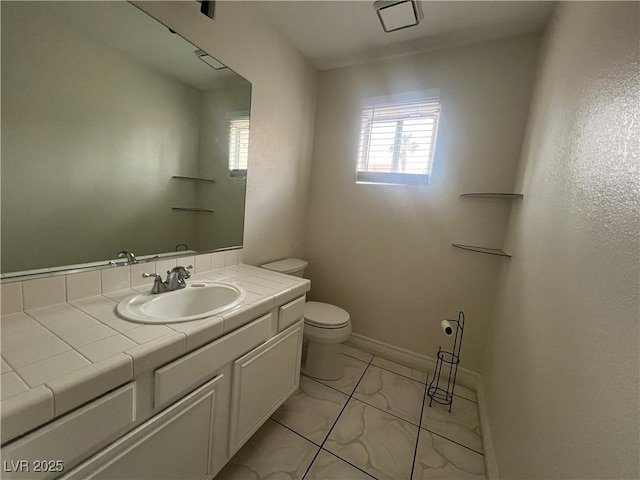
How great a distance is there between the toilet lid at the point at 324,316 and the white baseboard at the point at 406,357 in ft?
1.60

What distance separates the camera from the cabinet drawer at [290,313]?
1.28 metres

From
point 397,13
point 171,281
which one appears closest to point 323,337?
point 171,281

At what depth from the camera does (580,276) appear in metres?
0.72

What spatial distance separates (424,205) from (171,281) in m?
1.71

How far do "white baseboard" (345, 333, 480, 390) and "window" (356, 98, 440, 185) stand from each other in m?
1.36

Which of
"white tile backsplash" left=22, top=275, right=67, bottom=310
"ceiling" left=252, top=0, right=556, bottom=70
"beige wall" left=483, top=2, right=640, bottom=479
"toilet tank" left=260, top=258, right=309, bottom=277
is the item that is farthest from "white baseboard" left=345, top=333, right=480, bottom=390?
"ceiling" left=252, top=0, right=556, bottom=70

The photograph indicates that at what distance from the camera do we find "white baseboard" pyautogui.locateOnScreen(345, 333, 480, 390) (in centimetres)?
188

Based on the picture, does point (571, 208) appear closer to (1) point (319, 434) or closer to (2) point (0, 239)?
(1) point (319, 434)

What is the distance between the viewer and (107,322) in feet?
2.77

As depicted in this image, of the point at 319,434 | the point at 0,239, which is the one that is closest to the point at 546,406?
the point at 319,434

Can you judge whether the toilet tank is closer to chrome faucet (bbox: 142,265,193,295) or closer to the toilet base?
the toilet base

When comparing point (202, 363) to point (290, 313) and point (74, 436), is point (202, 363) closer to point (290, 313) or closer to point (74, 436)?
point (74, 436)

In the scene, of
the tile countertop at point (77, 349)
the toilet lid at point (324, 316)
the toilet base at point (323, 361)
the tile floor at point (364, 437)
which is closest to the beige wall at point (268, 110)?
the toilet lid at point (324, 316)

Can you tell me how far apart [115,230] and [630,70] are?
5.81ft
